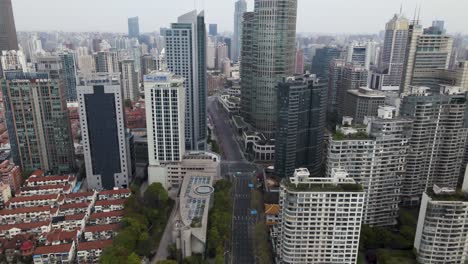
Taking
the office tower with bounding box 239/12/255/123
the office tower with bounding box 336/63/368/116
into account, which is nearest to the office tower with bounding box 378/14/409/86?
the office tower with bounding box 336/63/368/116

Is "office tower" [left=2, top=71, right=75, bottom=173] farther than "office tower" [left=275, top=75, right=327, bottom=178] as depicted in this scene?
Yes

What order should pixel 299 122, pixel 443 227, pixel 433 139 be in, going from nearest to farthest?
pixel 443 227, pixel 433 139, pixel 299 122

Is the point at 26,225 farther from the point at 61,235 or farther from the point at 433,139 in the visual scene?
the point at 433,139

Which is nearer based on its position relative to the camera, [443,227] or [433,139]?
[443,227]

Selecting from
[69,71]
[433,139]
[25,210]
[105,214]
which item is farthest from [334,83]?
[25,210]

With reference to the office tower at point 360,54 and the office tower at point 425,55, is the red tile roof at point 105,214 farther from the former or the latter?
the office tower at point 360,54

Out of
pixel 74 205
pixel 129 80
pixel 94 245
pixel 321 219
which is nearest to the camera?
pixel 321 219

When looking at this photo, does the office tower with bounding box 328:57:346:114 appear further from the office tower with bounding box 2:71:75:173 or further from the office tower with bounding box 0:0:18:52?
the office tower with bounding box 0:0:18:52
